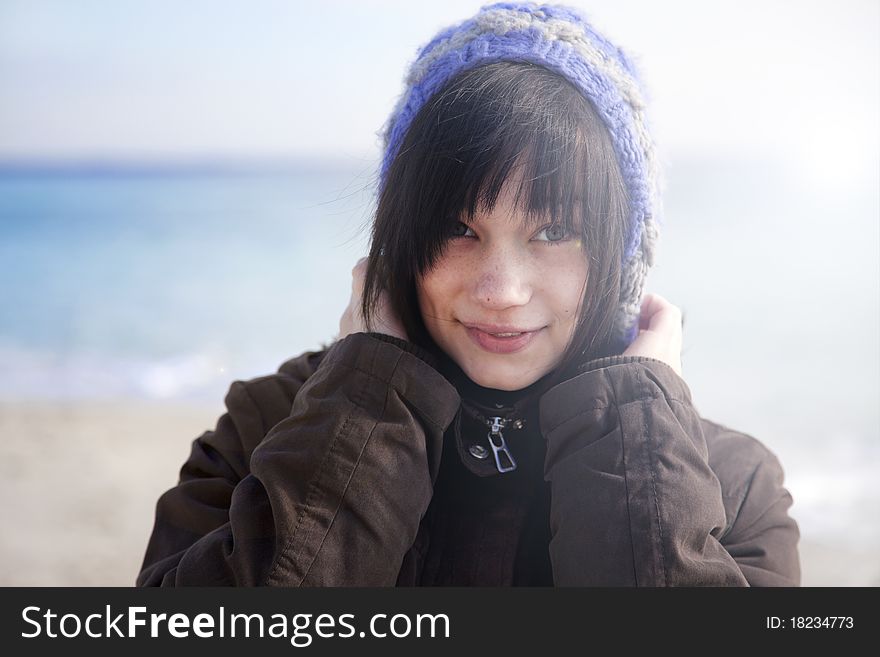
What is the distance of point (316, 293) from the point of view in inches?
300

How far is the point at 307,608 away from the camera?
4.66 feet

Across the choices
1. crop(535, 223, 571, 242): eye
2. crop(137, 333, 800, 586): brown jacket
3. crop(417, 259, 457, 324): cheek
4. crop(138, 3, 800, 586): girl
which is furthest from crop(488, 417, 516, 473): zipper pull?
crop(535, 223, 571, 242): eye

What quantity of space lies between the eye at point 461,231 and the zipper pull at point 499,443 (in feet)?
1.35

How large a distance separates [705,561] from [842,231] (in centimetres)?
837

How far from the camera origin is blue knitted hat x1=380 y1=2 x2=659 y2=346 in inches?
60.8

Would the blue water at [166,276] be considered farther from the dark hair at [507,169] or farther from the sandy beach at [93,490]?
the sandy beach at [93,490]

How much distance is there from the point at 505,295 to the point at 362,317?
1.14 feet

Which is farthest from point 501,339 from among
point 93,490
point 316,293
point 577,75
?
point 316,293

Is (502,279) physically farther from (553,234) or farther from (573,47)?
(573,47)

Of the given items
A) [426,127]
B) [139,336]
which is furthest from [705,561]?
[139,336]

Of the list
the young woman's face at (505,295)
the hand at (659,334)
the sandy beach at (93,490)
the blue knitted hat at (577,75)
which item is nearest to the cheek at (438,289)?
the young woman's face at (505,295)

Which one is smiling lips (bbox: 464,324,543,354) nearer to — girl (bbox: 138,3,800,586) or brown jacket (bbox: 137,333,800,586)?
girl (bbox: 138,3,800,586)

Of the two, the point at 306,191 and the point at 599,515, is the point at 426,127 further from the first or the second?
the point at 306,191

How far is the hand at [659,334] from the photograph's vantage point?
1630 millimetres
